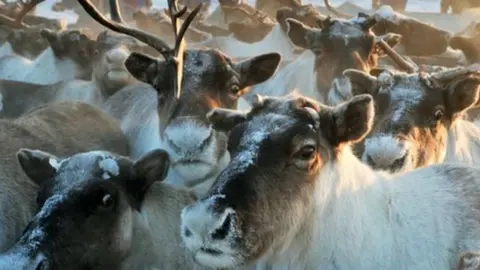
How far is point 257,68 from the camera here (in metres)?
6.80

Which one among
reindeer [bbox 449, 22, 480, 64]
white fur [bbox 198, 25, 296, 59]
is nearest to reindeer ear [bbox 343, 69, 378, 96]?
reindeer [bbox 449, 22, 480, 64]

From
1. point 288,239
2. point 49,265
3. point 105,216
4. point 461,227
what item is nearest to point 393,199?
point 461,227

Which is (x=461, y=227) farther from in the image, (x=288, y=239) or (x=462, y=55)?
(x=462, y=55)

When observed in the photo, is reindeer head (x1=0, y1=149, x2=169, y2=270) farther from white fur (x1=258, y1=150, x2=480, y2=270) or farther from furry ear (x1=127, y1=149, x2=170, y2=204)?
white fur (x1=258, y1=150, x2=480, y2=270)

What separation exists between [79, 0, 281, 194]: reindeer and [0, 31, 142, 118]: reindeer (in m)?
1.96

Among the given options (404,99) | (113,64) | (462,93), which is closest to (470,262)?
(404,99)

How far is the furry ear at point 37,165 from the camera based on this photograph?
191 inches

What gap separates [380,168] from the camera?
5535 millimetres

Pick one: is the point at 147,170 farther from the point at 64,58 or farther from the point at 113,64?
the point at 64,58

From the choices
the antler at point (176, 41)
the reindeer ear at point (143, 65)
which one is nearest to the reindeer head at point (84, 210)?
the antler at point (176, 41)

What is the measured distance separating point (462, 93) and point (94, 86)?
504 cm

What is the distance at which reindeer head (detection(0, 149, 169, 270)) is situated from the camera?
423 cm

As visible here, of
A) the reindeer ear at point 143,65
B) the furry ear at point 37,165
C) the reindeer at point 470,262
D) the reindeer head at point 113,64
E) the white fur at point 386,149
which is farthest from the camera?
the reindeer head at point 113,64

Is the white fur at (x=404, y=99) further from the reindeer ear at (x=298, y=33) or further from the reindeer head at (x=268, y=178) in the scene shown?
the reindeer ear at (x=298, y=33)
